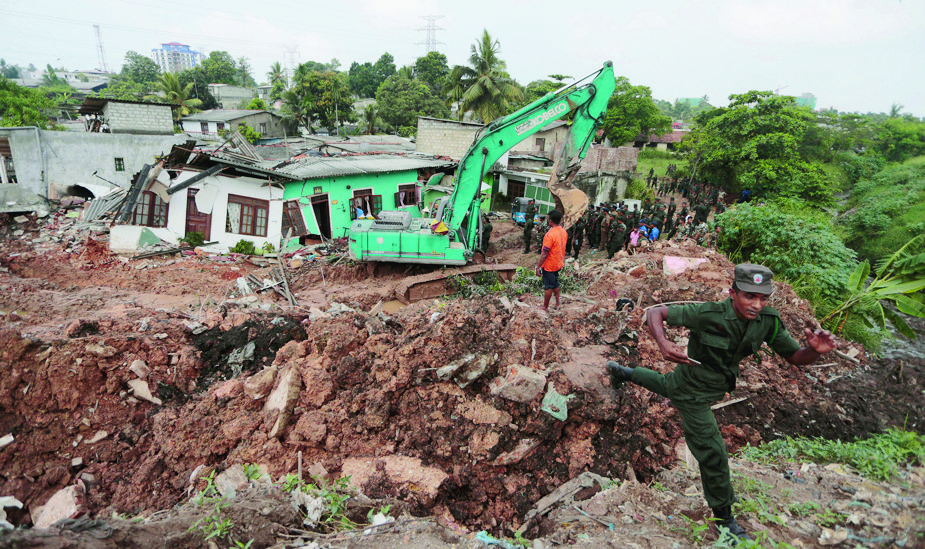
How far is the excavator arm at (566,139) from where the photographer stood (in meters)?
8.34

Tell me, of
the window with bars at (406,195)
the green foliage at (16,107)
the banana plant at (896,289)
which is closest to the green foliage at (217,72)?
the green foliage at (16,107)

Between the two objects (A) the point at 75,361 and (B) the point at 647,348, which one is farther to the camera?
(B) the point at 647,348

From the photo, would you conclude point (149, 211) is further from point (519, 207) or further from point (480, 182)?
point (519, 207)

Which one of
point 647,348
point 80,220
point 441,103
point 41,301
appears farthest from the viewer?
point 441,103

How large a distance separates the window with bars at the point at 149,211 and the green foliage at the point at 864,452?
14131mm

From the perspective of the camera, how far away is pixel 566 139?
336 inches

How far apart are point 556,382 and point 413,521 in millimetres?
1834

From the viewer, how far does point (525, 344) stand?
461 centimetres

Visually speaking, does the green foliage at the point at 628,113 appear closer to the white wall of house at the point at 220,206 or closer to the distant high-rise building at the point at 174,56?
the white wall of house at the point at 220,206

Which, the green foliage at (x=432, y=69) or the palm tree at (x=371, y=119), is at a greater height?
the green foliage at (x=432, y=69)

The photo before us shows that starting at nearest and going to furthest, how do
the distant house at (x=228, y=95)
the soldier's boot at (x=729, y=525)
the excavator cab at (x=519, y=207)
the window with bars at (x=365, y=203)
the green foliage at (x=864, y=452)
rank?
the soldier's boot at (x=729, y=525) → the green foliage at (x=864, y=452) → the window with bars at (x=365, y=203) → the excavator cab at (x=519, y=207) → the distant house at (x=228, y=95)

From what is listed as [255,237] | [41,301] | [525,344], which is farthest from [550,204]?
[41,301]

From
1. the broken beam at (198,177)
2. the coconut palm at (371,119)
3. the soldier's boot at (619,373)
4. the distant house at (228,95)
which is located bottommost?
the soldier's boot at (619,373)

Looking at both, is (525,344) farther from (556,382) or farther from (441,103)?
(441,103)
